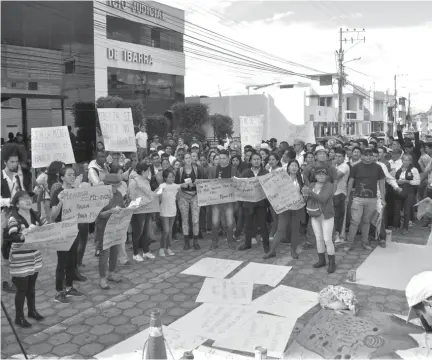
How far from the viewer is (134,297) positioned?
5777mm

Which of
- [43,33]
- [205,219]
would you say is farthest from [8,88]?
[205,219]

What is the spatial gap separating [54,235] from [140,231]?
7.10ft

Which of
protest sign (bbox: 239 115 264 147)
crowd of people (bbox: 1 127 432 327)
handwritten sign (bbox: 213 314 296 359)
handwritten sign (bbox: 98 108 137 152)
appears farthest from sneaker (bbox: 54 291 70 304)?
protest sign (bbox: 239 115 264 147)

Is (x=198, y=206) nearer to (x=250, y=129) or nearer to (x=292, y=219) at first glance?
(x=292, y=219)

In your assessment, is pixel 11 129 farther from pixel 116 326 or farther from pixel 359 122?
pixel 359 122

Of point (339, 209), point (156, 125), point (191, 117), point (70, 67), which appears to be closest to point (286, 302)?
point (339, 209)

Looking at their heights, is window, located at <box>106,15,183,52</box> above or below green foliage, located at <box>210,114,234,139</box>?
above

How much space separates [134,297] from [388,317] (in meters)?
3.23

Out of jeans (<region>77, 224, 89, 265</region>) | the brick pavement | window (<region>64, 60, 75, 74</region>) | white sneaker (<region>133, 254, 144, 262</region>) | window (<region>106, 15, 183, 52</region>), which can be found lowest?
the brick pavement

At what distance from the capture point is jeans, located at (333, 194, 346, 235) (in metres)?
8.08

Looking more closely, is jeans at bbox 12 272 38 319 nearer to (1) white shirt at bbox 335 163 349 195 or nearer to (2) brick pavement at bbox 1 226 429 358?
(2) brick pavement at bbox 1 226 429 358

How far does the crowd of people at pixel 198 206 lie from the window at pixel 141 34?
21037 mm

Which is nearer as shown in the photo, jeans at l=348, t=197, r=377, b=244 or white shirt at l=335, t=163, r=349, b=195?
jeans at l=348, t=197, r=377, b=244

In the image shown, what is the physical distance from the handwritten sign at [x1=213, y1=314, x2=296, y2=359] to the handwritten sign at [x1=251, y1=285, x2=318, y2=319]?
0.75 feet
